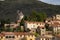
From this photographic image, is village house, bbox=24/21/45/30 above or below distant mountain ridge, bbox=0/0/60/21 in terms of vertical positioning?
above

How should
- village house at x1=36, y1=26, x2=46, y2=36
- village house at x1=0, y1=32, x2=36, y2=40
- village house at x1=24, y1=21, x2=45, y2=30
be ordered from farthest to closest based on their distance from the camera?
village house at x1=24, y1=21, x2=45, y2=30, village house at x1=36, y1=26, x2=46, y2=36, village house at x1=0, y1=32, x2=36, y2=40

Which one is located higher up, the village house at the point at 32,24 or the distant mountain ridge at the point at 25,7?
the village house at the point at 32,24

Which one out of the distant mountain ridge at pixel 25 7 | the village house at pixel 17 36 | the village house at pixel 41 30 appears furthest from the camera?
the distant mountain ridge at pixel 25 7

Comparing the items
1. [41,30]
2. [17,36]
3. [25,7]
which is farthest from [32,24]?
[25,7]

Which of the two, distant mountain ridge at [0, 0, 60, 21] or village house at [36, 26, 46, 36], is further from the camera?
distant mountain ridge at [0, 0, 60, 21]

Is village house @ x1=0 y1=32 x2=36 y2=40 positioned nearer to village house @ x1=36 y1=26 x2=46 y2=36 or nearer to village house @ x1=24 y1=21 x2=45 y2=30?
village house @ x1=36 y1=26 x2=46 y2=36

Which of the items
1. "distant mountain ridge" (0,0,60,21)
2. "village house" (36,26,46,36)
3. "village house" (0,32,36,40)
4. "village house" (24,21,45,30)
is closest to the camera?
"village house" (0,32,36,40)

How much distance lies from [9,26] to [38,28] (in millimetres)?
7491

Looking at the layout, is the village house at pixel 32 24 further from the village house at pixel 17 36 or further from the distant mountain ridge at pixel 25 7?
the distant mountain ridge at pixel 25 7

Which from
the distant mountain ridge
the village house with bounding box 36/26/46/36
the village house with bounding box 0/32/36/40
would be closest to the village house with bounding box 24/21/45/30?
the village house with bounding box 36/26/46/36

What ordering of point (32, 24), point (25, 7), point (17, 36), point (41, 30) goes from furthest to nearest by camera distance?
point (25, 7) < point (32, 24) < point (41, 30) < point (17, 36)

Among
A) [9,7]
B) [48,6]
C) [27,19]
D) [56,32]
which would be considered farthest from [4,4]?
[56,32]

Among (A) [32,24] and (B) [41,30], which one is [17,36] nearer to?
(B) [41,30]

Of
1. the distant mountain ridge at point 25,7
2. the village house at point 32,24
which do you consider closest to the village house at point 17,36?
the village house at point 32,24
